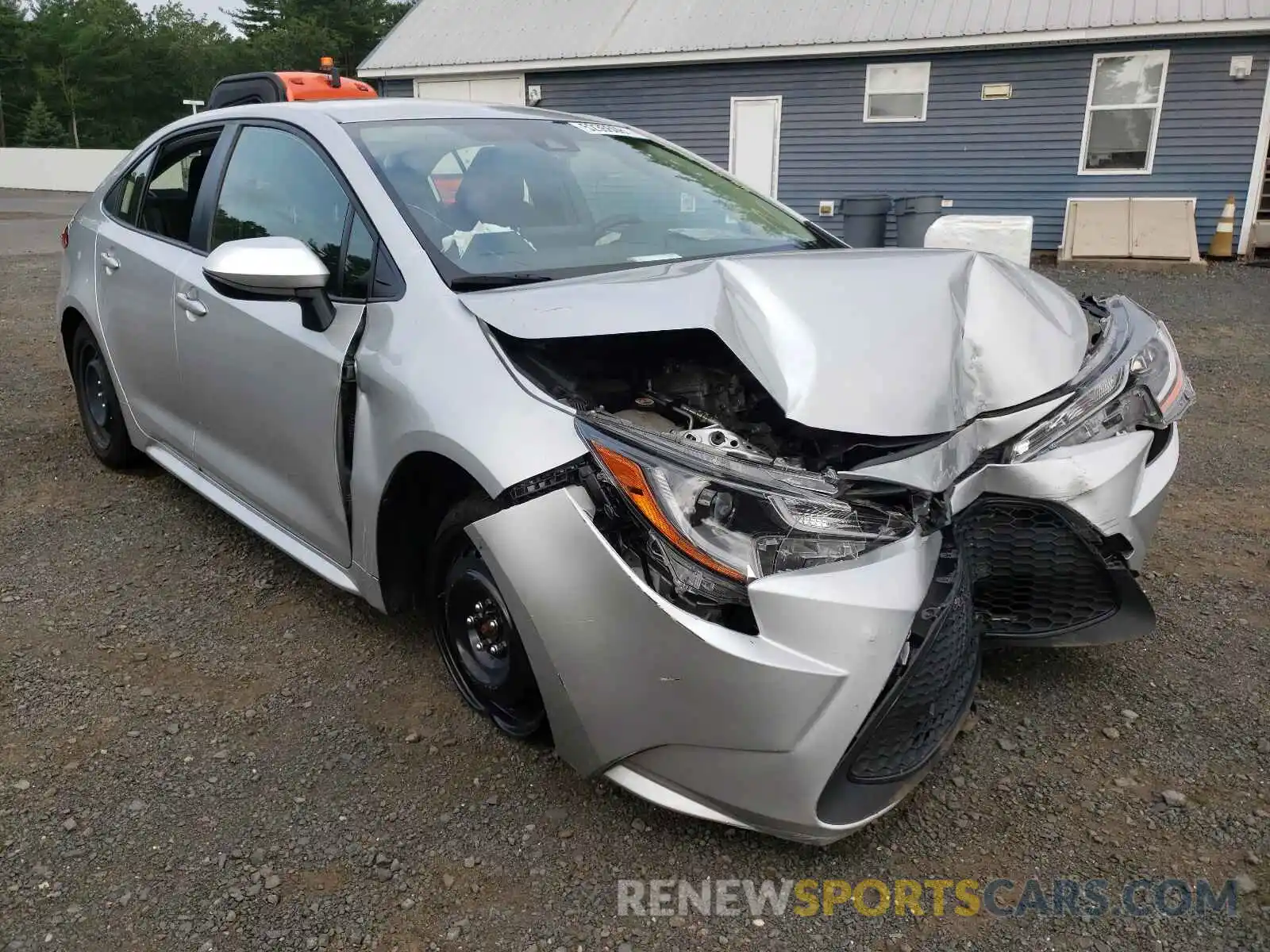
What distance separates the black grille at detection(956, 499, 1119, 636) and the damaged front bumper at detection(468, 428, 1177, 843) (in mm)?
132

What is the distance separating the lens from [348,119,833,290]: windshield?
2699mm

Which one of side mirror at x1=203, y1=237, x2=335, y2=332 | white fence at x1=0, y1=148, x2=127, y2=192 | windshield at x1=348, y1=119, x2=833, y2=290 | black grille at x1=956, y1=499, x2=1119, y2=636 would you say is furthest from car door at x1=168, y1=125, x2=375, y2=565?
white fence at x1=0, y1=148, x2=127, y2=192

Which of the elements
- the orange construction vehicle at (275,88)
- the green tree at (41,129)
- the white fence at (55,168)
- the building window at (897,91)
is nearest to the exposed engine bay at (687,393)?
the orange construction vehicle at (275,88)

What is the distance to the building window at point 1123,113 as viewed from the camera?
13.0 m

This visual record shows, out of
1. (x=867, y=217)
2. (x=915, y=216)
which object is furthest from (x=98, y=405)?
(x=915, y=216)

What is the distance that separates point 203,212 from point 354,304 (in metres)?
1.21

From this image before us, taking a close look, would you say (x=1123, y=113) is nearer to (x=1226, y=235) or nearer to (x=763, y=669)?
(x=1226, y=235)

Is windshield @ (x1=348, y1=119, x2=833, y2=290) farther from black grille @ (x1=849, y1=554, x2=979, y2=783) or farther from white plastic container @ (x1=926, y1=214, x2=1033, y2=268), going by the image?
white plastic container @ (x1=926, y1=214, x2=1033, y2=268)

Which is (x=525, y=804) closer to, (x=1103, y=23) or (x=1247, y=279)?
(x=1247, y=279)

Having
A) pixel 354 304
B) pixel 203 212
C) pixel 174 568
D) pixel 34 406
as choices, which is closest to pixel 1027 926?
pixel 354 304

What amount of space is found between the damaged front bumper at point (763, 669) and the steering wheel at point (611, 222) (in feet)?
3.85

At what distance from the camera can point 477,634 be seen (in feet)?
8.44

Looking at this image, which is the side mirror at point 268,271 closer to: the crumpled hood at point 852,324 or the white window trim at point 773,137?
the crumpled hood at point 852,324

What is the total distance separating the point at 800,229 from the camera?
3.51m
